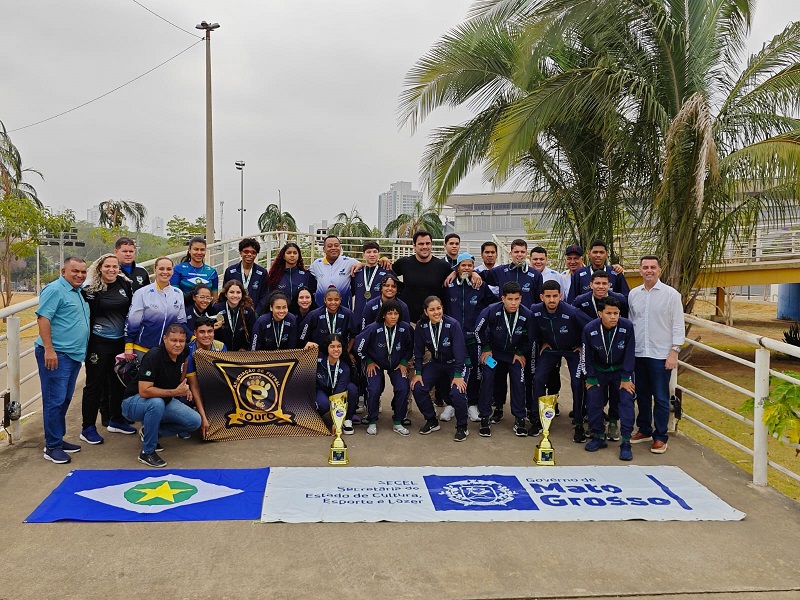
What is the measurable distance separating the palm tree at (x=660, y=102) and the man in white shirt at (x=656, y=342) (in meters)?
2.36

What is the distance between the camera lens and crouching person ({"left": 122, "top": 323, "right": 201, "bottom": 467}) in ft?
18.6

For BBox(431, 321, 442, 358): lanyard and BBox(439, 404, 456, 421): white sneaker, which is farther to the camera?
BBox(439, 404, 456, 421): white sneaker

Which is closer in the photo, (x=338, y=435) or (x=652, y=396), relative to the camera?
(x=338, y=435)

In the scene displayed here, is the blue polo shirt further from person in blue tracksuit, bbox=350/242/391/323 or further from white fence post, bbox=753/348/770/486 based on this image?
white fence post, bbox=753/348/770/486

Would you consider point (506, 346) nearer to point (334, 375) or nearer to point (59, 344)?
point (334, 375)

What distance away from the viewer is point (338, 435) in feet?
19.3

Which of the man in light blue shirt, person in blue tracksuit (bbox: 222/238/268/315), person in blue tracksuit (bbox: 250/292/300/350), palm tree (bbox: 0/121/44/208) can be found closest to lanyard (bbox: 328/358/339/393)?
person in blue tracksuit (bbox: 250/292/300/350)

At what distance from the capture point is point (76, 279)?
577cm

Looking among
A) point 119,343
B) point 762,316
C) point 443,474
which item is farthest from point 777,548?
point 762,316

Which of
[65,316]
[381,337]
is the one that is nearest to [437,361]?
[381,337]

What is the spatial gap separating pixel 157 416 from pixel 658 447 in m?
4.53

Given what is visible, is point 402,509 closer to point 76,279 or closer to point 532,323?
point 532,323

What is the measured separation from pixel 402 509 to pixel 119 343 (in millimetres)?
3234

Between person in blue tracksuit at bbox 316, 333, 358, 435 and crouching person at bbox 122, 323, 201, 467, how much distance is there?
4.75 feet
